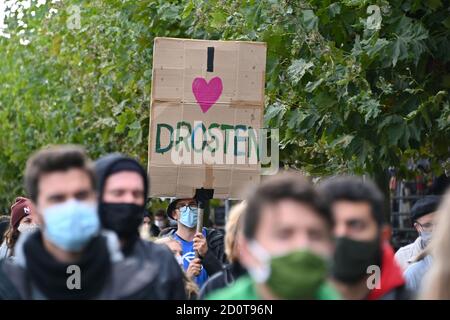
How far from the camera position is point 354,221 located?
202 inches

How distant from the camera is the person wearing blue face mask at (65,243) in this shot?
16.2 feet

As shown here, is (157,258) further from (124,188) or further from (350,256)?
(350,256)

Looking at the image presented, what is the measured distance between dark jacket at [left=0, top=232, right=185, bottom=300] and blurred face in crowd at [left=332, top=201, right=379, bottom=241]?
0.78 meters

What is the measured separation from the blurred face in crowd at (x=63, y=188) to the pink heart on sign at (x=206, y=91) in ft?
17.4

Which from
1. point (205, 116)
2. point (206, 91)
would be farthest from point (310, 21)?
point (205, 116)

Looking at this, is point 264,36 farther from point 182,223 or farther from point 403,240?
point 403,240

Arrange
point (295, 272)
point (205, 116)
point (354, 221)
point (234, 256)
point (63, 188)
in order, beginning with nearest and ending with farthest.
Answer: point (295, 272)
point (63, 188)
point (354, 221)
point (234, 256)
point (205, 116)

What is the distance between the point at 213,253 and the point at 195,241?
288mm

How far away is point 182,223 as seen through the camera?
1064cm

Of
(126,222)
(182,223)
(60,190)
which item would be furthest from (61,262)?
(182,223)

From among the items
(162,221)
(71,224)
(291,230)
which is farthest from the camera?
(162,221)

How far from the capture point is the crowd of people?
4492 millimetres

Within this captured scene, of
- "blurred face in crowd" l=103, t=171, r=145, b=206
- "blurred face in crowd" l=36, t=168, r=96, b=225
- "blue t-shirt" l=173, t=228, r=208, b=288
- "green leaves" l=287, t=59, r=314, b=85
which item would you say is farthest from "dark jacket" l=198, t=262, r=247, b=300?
"green leaves" l=287, t=59, r=314, b=85
